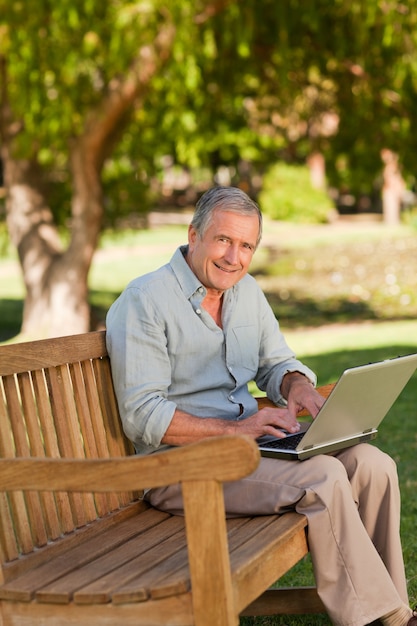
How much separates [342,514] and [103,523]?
0.75 metres

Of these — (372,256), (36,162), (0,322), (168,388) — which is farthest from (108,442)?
(372,256)

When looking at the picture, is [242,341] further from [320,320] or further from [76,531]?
[320,320]

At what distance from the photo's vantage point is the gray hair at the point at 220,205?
3.47 metres

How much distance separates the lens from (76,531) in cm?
322

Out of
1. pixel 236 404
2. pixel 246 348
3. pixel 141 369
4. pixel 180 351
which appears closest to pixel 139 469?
pixel 141 369

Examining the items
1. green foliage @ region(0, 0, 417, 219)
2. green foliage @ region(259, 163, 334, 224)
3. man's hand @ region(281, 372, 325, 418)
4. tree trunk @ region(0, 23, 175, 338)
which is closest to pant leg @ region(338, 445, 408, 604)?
man's hand @ region(281, 372, 325, 418)

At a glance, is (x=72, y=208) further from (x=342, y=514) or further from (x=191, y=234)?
(x=342, y=514)

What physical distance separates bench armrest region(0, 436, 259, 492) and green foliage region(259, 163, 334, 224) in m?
32.9

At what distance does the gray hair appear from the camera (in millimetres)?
3475

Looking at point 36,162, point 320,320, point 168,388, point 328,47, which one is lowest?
point 320,320

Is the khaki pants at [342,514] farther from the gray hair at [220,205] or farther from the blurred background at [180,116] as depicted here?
the blurred background at [180,116]

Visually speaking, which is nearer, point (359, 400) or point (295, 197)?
point (359, 400)

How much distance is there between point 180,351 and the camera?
11.3ft

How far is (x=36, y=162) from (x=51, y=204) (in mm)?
874
